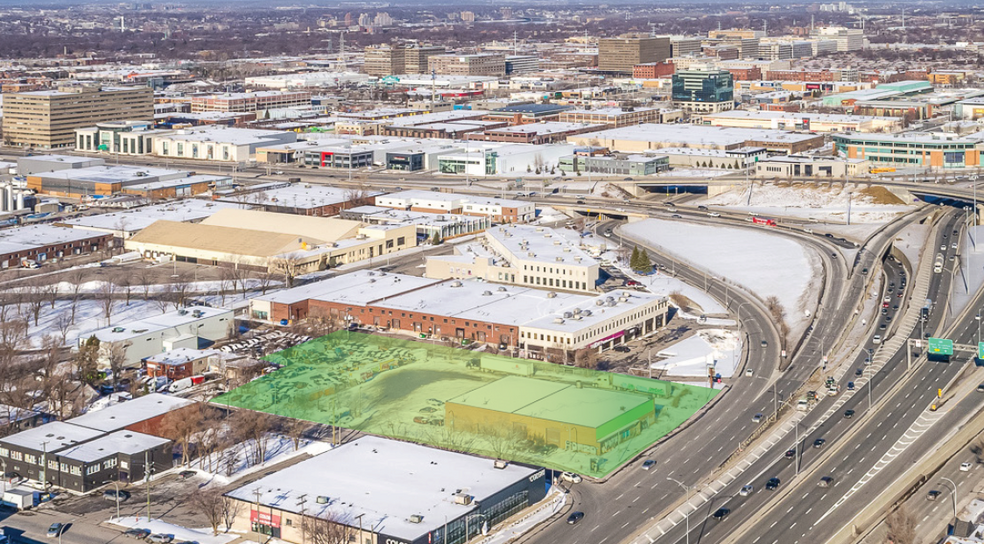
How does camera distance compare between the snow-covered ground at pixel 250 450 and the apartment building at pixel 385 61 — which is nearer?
the snow-covered ground at pixel 250 450

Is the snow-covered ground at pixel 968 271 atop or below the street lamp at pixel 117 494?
atop

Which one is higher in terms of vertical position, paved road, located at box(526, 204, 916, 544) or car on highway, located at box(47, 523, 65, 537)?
paved road, located at box(526, 204, 916, 544)

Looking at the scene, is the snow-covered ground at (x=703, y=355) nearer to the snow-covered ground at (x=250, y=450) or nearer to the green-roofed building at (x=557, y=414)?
the green-roofed building at (x=557, y=414)

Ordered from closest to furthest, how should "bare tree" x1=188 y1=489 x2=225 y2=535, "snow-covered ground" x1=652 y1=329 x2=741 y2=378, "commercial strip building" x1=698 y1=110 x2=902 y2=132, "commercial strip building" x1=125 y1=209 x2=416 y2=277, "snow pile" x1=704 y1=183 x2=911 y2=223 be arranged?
"bare tree" x1=188 y1=489 x2=225 y2=535, "snow-covered ground" x1=652 y1=329 x2=741 y2=378, "commercial strip building" x1=125 y1=209 x2=416 y2=277, "snow pile" x1=704 y1=183 x2=911 y2=223, "commercial strip building" x1=698 y1=110 x2=902 y2=132

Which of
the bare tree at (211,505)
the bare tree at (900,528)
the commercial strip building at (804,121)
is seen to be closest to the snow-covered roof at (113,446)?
the bare tree at (211,505)

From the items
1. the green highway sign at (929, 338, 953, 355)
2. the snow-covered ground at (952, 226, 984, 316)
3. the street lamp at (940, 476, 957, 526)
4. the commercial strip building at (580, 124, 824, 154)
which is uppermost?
the green highway sign at (929, 338, 953, 355)

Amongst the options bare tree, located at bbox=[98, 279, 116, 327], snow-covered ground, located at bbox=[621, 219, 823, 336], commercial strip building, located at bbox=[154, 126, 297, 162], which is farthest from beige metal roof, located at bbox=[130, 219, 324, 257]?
commercial strip building, located at bbox=[154, 126, 297, 162]

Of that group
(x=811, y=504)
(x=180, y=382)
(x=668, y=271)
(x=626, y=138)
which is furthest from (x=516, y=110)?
(x=811, y=504)

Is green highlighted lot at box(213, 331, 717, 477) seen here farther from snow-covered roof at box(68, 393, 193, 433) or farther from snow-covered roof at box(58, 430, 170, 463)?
snow-covered roof at box(58, 430, 170, 463)
